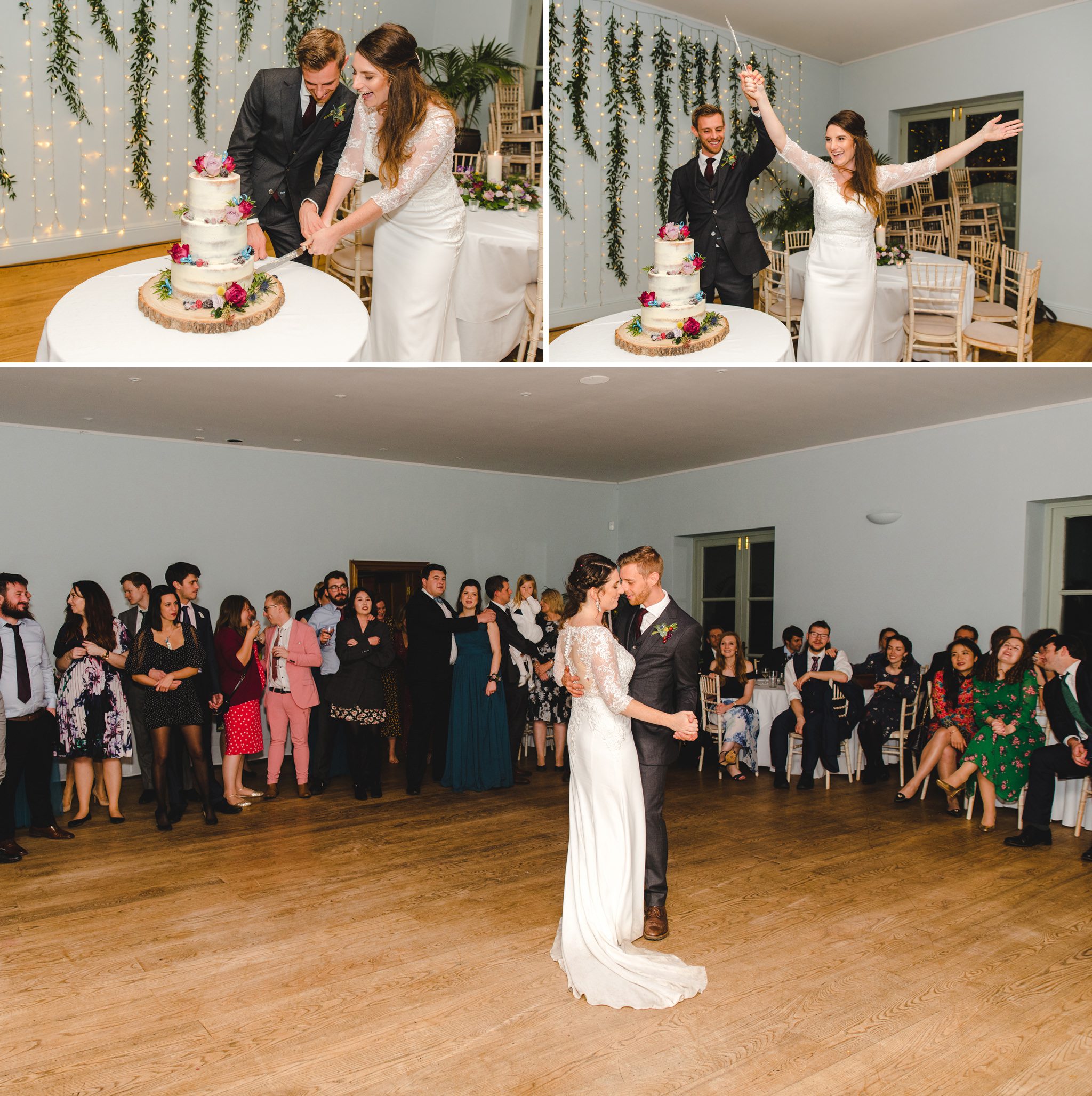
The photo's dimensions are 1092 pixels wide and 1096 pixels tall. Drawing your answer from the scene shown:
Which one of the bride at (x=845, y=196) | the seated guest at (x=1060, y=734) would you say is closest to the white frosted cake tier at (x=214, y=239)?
the bride at (x=845, y=196)

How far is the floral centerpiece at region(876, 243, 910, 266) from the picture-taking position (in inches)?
120

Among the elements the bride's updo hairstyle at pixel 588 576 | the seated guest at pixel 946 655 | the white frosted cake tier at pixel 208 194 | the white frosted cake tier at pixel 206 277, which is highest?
the white frosted cake tier at pixel 208 194

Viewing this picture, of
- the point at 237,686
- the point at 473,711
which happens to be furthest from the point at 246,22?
the point at 473,711

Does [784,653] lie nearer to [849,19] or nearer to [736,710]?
[736,710]

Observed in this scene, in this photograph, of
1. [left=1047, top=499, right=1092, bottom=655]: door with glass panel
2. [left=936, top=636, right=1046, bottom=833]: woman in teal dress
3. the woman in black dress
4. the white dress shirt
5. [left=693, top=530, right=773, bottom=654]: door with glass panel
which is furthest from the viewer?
[left=693, top=530, right=773, bottom=654]: door with glass panel

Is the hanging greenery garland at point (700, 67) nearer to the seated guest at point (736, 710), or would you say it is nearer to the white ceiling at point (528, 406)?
the white ceiling at point (528, 406)

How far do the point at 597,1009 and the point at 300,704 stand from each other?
3626 millimetres

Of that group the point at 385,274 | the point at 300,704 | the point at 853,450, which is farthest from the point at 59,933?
the point at 853,450

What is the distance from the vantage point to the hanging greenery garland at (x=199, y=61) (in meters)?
2.86

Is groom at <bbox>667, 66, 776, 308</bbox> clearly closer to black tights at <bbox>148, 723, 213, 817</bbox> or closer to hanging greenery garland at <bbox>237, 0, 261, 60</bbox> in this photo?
hanging greenery garland at <bbox>237, 0, 261, 60</bbox>

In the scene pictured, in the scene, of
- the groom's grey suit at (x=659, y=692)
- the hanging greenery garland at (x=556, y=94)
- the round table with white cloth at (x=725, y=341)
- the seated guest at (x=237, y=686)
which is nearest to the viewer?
the hanging greenery garland at (x=556, y=94)

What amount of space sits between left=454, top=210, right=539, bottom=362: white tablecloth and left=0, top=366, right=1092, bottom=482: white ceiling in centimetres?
35

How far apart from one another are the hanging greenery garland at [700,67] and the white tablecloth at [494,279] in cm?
57

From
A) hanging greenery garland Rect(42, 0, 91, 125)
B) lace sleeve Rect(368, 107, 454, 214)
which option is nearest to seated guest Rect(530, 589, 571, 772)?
lace sleeve Rect(368, 107, 454, 214)
